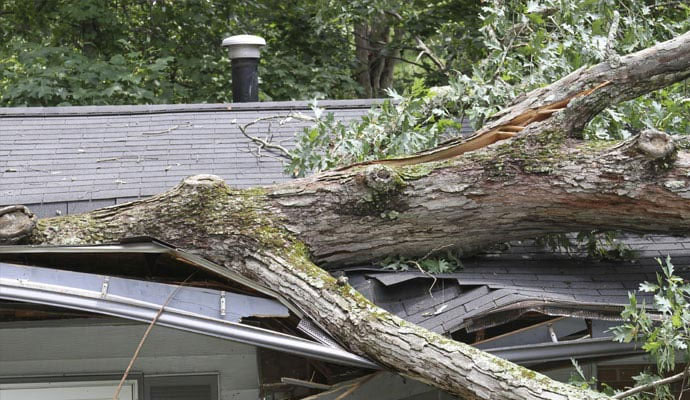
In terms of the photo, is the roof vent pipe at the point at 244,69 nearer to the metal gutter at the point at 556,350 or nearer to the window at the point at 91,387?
the window at the point at 91,387

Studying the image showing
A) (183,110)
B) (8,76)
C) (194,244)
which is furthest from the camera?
(8,76)

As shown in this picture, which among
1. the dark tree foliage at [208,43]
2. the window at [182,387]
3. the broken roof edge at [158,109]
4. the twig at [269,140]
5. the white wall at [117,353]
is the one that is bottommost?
the window at [182,387]

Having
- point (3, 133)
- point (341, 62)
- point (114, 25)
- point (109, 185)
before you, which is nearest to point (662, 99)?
point (109, 185)

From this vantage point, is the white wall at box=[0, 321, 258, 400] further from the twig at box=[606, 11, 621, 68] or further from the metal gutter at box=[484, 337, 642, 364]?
the twig at box=[606, 11, 621, 68]

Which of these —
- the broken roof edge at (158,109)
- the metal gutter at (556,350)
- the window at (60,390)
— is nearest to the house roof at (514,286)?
the metal gutter at (556,350)

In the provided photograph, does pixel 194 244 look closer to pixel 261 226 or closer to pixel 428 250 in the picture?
pixel 261 226

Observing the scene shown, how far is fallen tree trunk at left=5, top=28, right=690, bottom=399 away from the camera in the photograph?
5113 millimetres

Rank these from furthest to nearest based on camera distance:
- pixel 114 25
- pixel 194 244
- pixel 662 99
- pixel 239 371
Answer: pixel 114 25
pixel 662 99
pixel 239 371
pixel 194 244

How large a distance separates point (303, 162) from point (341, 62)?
9.25 metres

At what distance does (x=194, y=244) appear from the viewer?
525 centimetres

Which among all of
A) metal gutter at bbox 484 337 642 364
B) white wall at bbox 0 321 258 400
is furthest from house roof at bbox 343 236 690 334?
white wall at bbox 0 321 258 400

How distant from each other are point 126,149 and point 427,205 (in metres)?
2.94

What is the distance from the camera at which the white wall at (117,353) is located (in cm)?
600

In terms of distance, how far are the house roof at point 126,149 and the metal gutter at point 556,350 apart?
2.27 metres
